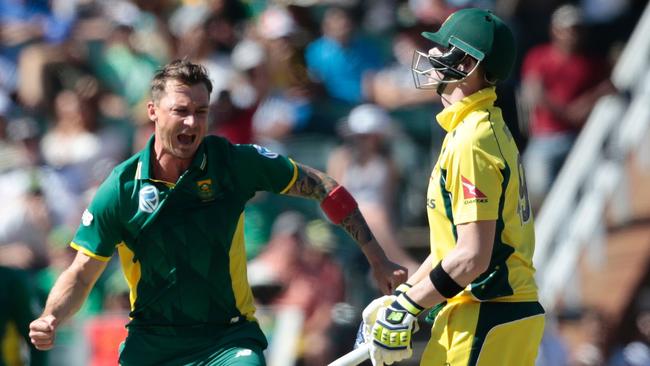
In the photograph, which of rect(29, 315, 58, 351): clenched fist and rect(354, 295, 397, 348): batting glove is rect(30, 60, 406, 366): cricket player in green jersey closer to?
rect(29, 315, 58, 351): clenched fist

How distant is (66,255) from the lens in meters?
11.6

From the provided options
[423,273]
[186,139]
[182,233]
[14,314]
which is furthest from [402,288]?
[14,314]

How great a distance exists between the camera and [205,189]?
6.33 m

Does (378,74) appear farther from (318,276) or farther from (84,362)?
(84,362)

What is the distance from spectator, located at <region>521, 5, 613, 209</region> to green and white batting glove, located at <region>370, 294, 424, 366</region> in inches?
222

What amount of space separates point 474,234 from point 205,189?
1488 millimetres

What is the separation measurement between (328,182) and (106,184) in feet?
3.64

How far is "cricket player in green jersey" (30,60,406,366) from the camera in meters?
6.26

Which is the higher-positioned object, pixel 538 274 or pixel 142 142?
pixel 142 142

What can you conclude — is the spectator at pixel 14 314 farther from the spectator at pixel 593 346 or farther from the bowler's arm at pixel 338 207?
the spectator at pixel 593 346

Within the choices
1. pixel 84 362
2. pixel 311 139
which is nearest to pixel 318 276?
pixel 311 139

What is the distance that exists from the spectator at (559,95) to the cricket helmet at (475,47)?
5364 mm

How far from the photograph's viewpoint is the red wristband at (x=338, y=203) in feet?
21.6

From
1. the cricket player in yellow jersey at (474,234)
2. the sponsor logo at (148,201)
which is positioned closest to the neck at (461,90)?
the cricket player in yellow jersey at (474,234)
